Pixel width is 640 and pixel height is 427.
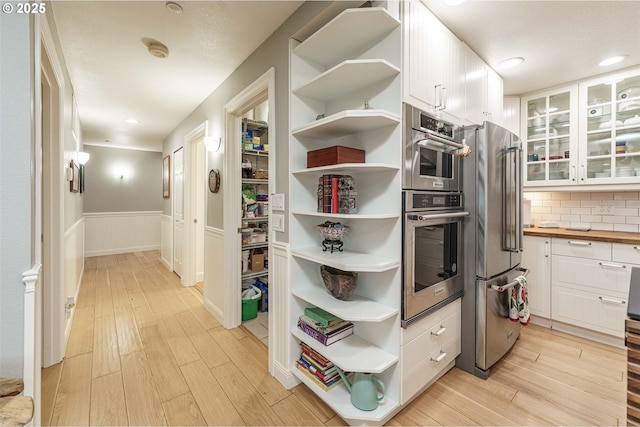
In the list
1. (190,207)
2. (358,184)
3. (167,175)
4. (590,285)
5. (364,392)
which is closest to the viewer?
(364,392)

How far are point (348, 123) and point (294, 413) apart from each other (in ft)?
5.47

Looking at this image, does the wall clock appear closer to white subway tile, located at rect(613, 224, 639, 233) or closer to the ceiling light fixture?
the ceiling light fixture

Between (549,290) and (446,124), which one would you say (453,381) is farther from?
(446,124)

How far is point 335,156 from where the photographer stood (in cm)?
143

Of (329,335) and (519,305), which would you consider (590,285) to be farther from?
(329,335)

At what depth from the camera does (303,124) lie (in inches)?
68.1

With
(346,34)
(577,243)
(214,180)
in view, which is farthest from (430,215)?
(214,180)

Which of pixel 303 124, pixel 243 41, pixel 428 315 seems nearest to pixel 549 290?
pixel 428 315

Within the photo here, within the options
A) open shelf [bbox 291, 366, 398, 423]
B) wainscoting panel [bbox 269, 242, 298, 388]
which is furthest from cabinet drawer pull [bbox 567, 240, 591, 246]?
wainscoting panel [bbox 269, 242, 298, 388]

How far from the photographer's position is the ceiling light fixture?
5.25 ft

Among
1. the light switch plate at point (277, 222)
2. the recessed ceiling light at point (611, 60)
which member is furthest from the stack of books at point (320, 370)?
the recessed ceiling light at point (611, 60)

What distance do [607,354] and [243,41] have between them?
12.2ft

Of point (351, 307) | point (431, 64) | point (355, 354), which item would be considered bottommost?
point (355, 354)

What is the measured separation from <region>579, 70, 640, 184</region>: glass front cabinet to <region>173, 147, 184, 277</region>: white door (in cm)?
475
